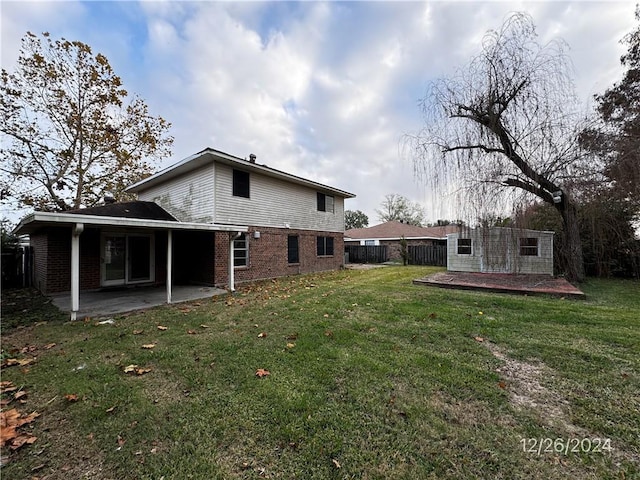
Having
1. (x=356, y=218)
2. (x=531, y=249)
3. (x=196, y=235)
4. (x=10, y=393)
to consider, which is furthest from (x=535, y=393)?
(x=356, y=218)

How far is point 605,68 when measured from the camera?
6.52 metres

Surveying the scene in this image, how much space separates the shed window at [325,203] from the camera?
1398cm

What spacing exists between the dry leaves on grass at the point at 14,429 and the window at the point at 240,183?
8054 mm

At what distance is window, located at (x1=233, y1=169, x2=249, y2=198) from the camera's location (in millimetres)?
9891

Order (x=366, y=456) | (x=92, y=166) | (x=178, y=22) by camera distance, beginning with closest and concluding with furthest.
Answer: (x=366, y=456)
(x=178, y=22)
(x=92, y=166)

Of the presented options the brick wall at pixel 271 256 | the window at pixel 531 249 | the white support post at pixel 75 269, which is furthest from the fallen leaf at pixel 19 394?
the window at pixel 531 249

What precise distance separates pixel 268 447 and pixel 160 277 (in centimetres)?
983

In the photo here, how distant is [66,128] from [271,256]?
44.7 feet

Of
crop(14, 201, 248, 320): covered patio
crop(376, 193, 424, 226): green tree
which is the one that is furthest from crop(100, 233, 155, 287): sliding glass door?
crop(376, 193, 424, 226): green tree

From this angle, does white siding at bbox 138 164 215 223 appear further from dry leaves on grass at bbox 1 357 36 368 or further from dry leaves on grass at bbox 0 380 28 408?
dry leaves on grass at bbox 0 380 28 408

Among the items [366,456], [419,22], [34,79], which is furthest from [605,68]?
[34,79]

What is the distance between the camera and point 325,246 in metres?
14.4

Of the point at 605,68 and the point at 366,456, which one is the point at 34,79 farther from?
the point at 605,68
